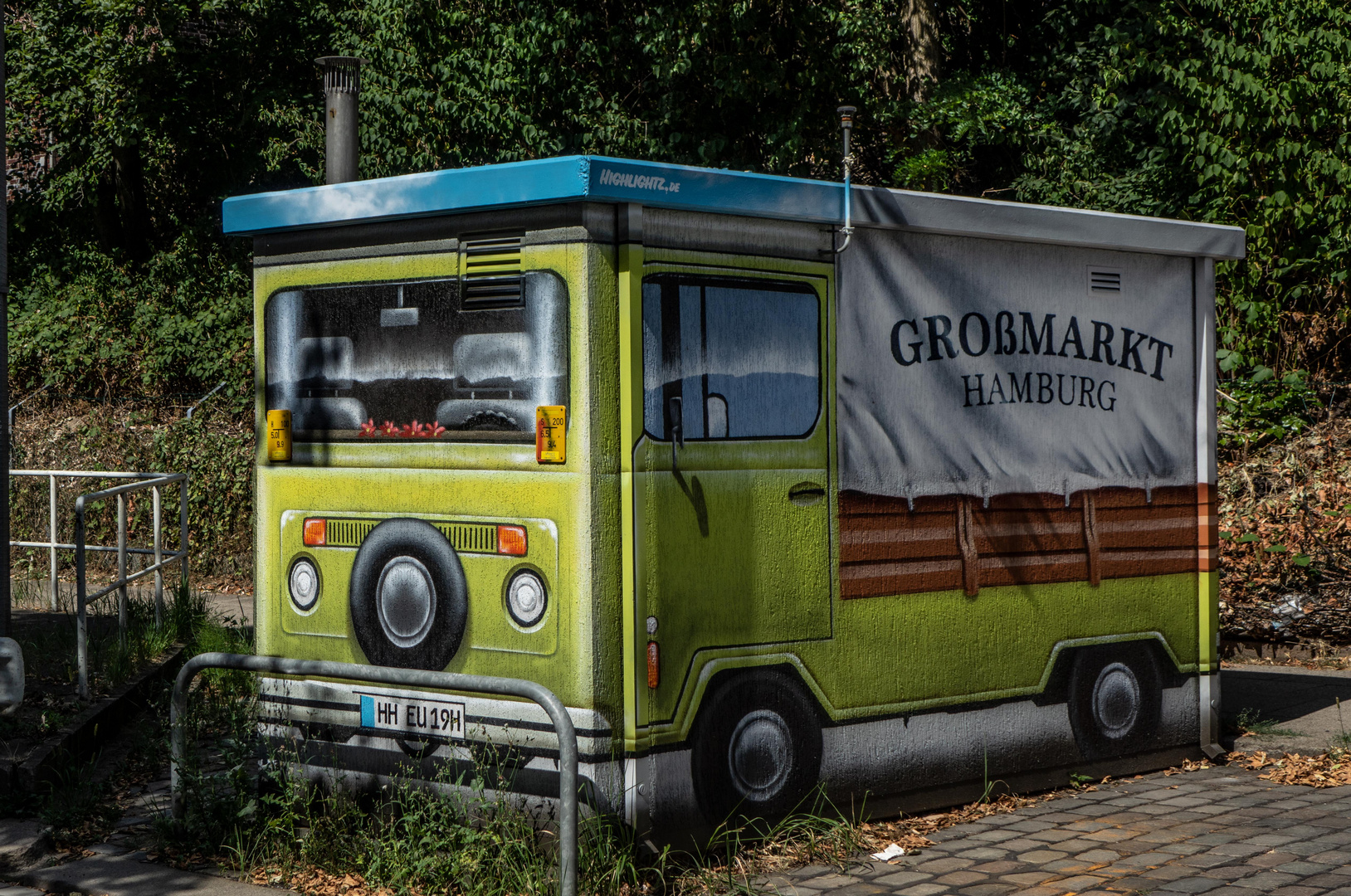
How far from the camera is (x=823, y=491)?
19.7 feet

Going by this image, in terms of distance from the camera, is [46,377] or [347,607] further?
[46,377]

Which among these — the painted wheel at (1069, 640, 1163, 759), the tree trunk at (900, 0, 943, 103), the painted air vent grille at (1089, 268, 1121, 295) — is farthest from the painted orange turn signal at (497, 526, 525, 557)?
the tree trunk at (900, 0, 943, 103)

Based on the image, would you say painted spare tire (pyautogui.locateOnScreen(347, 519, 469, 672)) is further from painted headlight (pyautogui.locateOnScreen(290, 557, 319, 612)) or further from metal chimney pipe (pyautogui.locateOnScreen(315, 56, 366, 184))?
metal chimney pipe (pyautogui.locateOnScreen(315, 56, 366, 184))

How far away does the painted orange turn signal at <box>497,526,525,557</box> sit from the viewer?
215 inches

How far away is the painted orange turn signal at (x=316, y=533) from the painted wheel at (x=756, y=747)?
1.80m

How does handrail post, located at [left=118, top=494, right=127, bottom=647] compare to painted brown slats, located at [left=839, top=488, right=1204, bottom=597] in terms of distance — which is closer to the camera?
painted brown slats, located at [left=839, top=488, right=1204, bottom=597]

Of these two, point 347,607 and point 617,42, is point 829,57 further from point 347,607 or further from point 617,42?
point 347,607

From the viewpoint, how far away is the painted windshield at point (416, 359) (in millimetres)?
5441

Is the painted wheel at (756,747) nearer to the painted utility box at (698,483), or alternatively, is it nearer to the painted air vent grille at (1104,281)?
the painted utility box at (698,483)

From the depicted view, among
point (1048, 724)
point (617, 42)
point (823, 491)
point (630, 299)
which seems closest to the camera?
point (630, 299)

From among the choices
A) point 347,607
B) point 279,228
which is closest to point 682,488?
point 347,607

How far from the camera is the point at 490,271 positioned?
5555mm

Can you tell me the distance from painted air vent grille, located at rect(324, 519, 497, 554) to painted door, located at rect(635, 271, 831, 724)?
652mm

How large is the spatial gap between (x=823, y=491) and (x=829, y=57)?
11056 mm
